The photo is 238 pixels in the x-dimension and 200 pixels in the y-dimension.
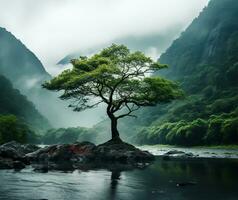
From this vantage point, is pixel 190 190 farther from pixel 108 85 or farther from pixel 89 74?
pixel 108 85

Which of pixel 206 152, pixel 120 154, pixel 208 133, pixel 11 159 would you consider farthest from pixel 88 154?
pixel 208 133

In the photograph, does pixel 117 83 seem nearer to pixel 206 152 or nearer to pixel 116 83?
pixel 116 83

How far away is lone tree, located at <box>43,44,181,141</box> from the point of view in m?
71.2

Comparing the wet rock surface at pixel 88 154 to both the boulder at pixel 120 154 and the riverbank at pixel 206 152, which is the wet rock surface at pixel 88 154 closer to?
the boulder at pixel 120 154

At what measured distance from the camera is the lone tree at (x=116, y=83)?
7125 centimetres

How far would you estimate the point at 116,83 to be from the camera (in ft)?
236

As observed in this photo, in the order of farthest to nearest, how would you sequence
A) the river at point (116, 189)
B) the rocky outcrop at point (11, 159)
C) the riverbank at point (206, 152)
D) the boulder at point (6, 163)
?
the riverbank at point (206, 152)
the rocky outcrop at point (11, 159)
the boulder at point (6, 163)
the river at point (116, 189)

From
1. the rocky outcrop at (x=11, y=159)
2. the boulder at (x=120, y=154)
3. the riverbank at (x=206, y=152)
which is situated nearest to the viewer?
the rocky outcrop at (x=11, y=159)

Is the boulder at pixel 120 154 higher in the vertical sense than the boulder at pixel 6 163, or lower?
higher

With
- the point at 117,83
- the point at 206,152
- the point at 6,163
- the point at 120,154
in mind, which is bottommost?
the point at 6,163

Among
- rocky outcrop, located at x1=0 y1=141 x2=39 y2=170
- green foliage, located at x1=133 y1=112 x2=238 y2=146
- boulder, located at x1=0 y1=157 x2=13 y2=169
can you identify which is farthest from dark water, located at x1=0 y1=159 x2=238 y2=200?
green foliage, located at x1=133 y1=112 x2=238 y2=146

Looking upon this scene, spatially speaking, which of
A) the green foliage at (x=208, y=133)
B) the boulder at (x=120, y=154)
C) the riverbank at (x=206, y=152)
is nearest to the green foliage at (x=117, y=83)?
the boulder at (x=120, y=154)

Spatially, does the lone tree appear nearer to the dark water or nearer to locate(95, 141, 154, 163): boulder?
locate(95, 141, 154, 163): boulder

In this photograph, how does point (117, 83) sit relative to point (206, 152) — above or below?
above
